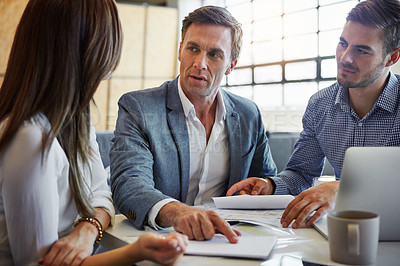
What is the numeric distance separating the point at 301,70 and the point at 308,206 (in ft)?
13.8

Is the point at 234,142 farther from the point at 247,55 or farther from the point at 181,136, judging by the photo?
the point at 247,55

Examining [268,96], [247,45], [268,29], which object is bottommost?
[268,96]

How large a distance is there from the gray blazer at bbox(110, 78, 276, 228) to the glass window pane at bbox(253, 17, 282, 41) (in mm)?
3733

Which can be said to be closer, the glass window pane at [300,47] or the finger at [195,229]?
the finger at [195,229]

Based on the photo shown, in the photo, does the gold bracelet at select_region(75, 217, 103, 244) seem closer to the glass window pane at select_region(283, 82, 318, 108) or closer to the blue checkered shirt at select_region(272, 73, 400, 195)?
the blue checkered shirt at select_region(272, 73, 400, 195)

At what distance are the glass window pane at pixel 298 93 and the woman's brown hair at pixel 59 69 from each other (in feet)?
13.9

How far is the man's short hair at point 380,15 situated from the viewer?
1.67m

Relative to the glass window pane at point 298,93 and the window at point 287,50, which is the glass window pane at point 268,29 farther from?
the glass window pane at point 298,93

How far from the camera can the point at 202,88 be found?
5.48 ft

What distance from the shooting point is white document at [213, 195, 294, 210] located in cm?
121

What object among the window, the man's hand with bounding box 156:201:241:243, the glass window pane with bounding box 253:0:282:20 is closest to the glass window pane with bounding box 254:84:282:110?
the window

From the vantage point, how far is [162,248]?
2.43 feet

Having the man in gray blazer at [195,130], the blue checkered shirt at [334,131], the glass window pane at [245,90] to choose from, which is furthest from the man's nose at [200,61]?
the glass window pane at [245,90]

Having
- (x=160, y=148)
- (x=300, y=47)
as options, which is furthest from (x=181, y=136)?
(x=300, y=47)
